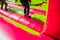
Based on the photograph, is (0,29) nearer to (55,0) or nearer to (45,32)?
(45,32)

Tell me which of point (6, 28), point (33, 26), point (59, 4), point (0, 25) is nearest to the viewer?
point (59, 4)

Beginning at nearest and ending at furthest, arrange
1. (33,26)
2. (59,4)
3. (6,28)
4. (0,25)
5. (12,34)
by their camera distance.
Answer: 1. (59,4)
2. (12,34)
3. (6,28)
4. (0,25)
5. (33,26)

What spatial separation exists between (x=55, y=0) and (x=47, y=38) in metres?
0.24

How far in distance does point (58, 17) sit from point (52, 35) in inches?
4.8

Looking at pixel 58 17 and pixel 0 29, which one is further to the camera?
pixel 0 29

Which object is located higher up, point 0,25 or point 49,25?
point 49,25

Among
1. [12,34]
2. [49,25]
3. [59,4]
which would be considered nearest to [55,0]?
[59,4]

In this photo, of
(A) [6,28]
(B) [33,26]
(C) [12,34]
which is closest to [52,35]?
(C) [12,34]

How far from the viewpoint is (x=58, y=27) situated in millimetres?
896

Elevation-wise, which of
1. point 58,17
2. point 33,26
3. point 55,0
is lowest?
point 33,26

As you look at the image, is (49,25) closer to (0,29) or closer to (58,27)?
(58,27)

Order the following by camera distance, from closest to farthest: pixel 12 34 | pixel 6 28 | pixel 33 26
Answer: pixel 12 34, pixel 6 28, pixel 33 26

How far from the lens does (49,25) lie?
36.1 inches

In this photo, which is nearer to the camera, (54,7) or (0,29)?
(54,7)
